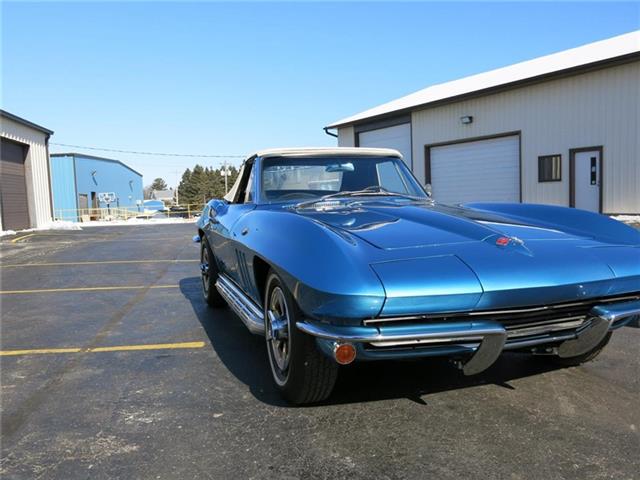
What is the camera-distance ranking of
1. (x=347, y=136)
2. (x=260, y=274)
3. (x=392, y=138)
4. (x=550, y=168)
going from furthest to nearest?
(x=347, y=136)
(x=392, y=138)
(x=550, y=168)
(x=260, y=274)

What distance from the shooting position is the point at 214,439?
256cm

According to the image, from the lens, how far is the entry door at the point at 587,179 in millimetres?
14492

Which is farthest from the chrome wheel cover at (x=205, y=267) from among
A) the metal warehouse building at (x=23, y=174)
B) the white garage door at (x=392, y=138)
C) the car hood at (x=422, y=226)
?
the white garage door at (x=392, y=138)

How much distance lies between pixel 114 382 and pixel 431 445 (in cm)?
211

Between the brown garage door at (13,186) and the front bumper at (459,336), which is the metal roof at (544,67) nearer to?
the front bumper at (459,336)

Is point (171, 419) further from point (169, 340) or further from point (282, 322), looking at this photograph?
point (169, 340)

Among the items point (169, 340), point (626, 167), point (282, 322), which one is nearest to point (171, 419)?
point (282, 322)

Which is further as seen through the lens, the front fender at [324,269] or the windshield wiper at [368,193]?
the windshield wiper at [368,193]

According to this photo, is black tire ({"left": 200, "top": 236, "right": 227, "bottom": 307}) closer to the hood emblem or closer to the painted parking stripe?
the painted parking stripe

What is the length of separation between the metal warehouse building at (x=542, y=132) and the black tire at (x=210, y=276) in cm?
1219

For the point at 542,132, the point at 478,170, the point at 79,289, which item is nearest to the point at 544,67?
the point at 542,132

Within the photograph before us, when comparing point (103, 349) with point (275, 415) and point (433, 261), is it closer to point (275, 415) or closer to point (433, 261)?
point (275, 415)

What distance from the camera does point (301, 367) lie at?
266 cm

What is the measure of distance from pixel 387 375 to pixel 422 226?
1057 mm
